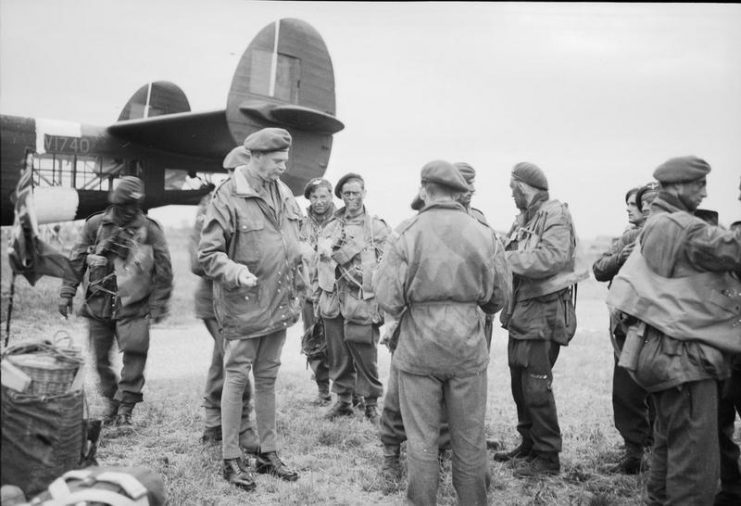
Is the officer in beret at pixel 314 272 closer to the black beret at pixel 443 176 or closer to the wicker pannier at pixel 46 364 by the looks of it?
the black beret at pixel 443 176

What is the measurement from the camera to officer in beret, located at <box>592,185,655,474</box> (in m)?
4.27

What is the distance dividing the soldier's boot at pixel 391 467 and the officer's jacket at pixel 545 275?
4.08 ft

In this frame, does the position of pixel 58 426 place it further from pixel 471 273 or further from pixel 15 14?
pixel 15 14

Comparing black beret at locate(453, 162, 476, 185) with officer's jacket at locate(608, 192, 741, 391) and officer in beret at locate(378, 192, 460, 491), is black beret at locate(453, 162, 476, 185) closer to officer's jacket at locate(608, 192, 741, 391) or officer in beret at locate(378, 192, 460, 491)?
officer in beret at locate(378, 192, 460, 491)

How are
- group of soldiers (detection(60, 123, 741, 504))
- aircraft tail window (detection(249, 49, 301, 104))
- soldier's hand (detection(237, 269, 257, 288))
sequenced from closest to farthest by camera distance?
group of soldiers (detection(60, 123, 741, 504)) → soldier's hand (detection(237, 269, 257, 288)) → aircraft tail window (detection(249, 49, 301, 104))

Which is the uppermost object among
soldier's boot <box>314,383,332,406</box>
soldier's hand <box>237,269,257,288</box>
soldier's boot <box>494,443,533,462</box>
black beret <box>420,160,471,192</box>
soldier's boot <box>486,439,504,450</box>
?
black beret <box>420,160,471,192</box>

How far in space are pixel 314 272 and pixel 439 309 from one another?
296 centimetres

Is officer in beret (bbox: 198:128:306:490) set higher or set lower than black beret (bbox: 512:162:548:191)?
lower

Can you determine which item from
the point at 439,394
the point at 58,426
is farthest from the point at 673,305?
the point at 58,426

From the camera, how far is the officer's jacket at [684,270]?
2.85m

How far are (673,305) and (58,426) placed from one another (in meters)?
3.16

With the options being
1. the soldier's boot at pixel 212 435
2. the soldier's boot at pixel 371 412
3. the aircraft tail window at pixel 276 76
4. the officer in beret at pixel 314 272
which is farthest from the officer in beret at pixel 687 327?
the aircraft tail window at pixel 276 76

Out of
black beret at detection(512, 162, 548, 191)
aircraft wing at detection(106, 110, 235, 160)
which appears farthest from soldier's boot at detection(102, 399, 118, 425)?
aircraft wing at detection(106, 110, 235, 160)

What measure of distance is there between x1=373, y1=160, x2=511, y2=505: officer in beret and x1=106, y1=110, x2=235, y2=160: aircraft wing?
947 cm
